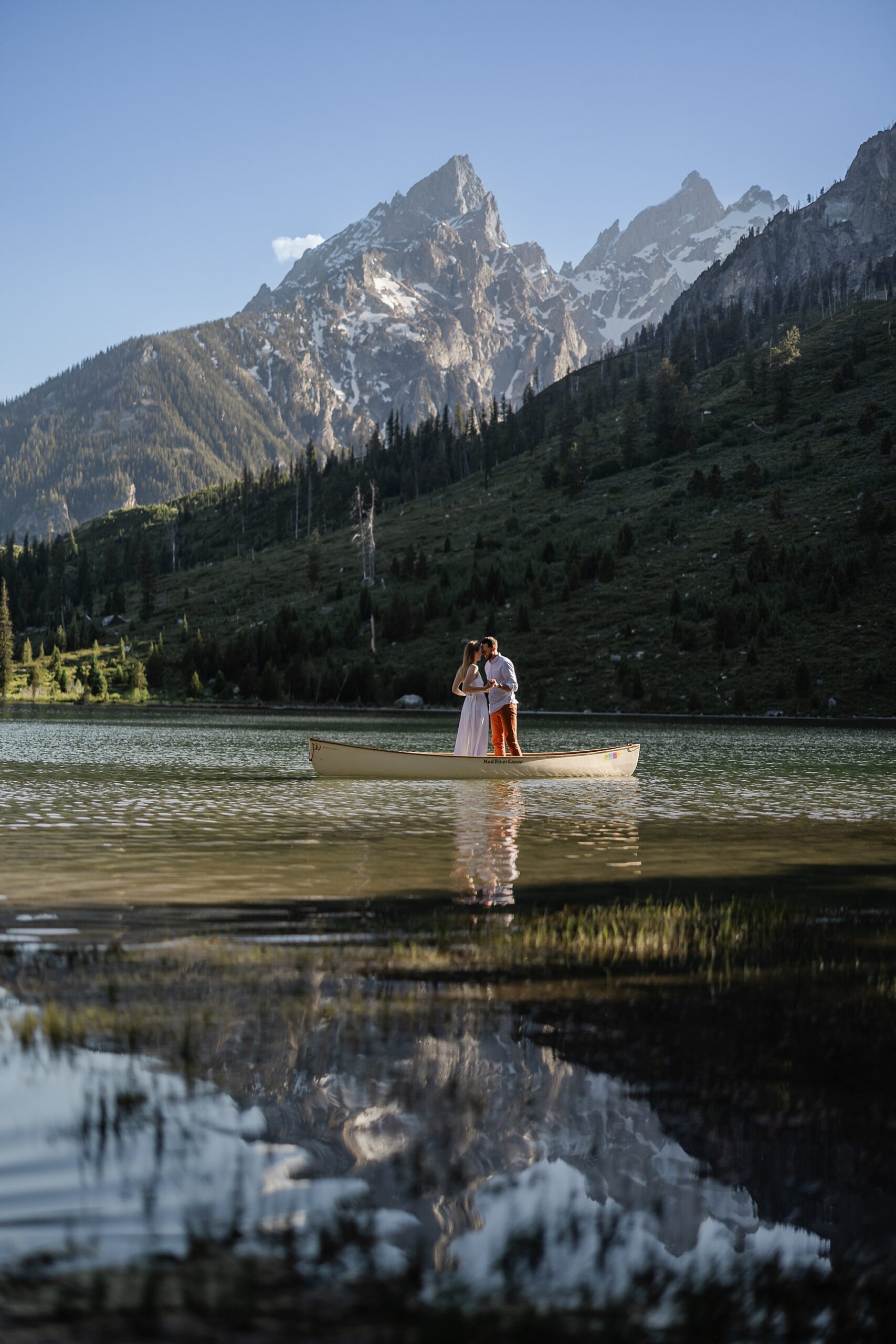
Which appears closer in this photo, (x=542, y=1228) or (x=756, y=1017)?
(x=542, y=1228)

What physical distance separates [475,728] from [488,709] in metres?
0.55

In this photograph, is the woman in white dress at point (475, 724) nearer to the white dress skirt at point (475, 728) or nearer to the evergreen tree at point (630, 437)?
the white dress skirt at point (475, 728)

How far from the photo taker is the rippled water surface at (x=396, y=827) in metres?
10.9

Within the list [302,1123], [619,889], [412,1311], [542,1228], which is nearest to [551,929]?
[619,889]

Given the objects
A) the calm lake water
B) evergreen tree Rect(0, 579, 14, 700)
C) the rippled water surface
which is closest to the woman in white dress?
the rippled water surface

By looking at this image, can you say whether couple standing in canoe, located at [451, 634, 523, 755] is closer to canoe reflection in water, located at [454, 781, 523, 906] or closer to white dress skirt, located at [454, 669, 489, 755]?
white dress skirt, located at [454, 669, 489, 755]

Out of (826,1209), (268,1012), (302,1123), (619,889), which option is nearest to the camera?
(826,1209)

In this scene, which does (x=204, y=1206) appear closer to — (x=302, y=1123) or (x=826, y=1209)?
(x=302, y=1123)

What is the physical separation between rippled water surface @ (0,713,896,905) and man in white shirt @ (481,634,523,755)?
3.38 feet

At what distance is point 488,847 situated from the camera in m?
13.8

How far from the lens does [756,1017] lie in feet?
20.4

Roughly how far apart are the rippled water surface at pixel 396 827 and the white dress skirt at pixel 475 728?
880 millimetres

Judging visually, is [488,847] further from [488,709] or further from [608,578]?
[608,578]

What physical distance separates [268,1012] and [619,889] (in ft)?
18.3
